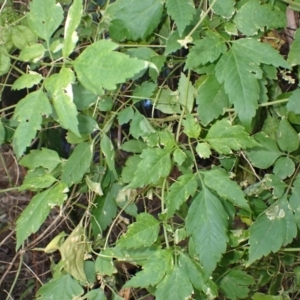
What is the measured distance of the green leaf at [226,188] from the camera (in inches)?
37.9

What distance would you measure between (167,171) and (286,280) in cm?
67

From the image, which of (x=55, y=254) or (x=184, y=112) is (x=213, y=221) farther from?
(x=55, y=254)

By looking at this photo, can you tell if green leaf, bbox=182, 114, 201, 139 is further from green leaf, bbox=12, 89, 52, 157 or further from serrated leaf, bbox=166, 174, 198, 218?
green leaf, bbox=12, 89, 52, 157

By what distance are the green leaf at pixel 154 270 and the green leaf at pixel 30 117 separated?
349mm

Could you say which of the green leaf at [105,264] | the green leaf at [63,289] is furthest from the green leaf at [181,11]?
the green leaf at [63,289]

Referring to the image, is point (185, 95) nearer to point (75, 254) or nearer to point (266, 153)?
point (266, 153)

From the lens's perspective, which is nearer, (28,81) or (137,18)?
(28,81)

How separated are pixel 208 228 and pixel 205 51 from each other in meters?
0.36

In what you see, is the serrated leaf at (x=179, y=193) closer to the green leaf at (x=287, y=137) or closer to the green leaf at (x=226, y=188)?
the green leaf at (x=226, y=188)

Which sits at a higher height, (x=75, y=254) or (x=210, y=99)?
(x=210, y=99)

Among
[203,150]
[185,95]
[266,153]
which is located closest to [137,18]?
[185,95]

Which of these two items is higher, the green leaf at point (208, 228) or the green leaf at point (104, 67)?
the green leaf at point (104, 67)

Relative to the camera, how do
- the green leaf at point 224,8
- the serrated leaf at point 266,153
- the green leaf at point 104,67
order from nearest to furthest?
the green leaf at point 104,67, the green leaf at point 224,8, the serrated leaf at point 266,153

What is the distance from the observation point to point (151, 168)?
96 centimetres
